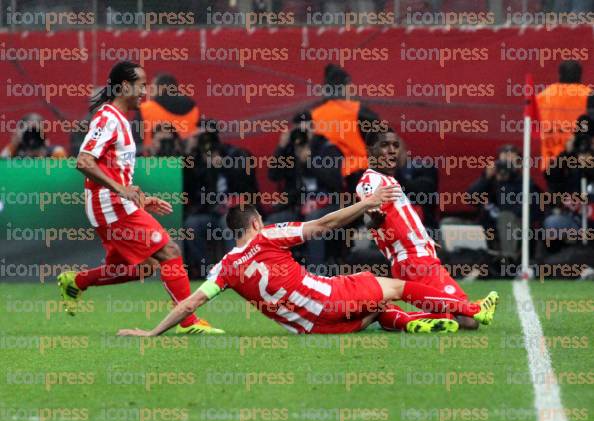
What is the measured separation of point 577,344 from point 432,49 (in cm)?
751

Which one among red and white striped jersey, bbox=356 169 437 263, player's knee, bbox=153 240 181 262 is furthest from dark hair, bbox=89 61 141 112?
red and white striped jersey, bbox=356 169 437 263

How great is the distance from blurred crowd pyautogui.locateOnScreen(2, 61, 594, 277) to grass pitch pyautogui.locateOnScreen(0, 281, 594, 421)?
4.03 meters

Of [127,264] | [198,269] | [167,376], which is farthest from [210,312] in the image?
[167,376]

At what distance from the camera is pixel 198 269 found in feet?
54.1

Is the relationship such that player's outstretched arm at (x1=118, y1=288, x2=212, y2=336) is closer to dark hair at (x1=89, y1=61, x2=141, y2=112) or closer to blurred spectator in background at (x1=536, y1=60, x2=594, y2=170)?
dark hair at (x1=89, y1=61, x2=141, y2=112)

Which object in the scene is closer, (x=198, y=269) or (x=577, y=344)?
(x=577, y=344)

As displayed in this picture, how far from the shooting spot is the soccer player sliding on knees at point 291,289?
10.1 m

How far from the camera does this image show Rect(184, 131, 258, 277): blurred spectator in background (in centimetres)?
1648

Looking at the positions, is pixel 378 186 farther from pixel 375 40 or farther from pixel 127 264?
pixel 375 40

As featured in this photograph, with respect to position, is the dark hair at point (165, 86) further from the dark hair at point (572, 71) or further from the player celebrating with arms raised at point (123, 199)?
the player celebrating with arms raised at point (123, 199)

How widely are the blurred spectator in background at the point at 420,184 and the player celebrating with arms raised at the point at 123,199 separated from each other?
5.71 m

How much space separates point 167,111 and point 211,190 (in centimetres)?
132

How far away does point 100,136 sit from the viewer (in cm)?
1065

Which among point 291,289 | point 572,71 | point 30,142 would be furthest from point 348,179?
point 291,289
